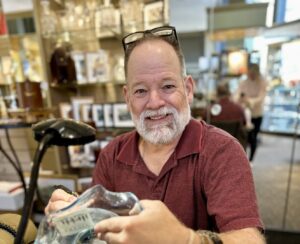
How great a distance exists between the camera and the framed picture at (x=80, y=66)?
6.77 ft

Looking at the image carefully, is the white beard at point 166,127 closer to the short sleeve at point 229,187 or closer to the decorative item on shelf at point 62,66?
the short sleeve at point 229,187

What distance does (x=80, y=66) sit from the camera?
2100 mm

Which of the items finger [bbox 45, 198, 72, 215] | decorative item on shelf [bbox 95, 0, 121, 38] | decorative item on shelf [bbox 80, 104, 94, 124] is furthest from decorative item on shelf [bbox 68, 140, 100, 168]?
finger [bbox 45, 198, 72, 215]

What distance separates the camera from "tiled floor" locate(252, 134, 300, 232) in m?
2.36

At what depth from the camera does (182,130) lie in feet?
2.93

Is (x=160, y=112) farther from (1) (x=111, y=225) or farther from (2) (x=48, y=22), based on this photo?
(2) (x=48, y=22)

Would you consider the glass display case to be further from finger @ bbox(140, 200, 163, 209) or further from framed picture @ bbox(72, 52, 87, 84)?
finger @ bbox(140, 200, 163, 209)

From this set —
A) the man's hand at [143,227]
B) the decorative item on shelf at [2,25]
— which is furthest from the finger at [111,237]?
the decorative item on shelf at [2,25]

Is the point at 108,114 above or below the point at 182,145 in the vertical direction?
below

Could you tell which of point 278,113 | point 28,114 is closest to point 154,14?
point 28,114

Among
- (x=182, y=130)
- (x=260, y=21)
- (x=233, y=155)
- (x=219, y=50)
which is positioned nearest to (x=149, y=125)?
(x=182, y=130)

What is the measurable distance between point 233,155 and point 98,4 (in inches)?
69.8

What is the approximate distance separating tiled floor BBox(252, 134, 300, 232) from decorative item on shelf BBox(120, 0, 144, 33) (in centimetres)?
153

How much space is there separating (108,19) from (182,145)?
153 cm
